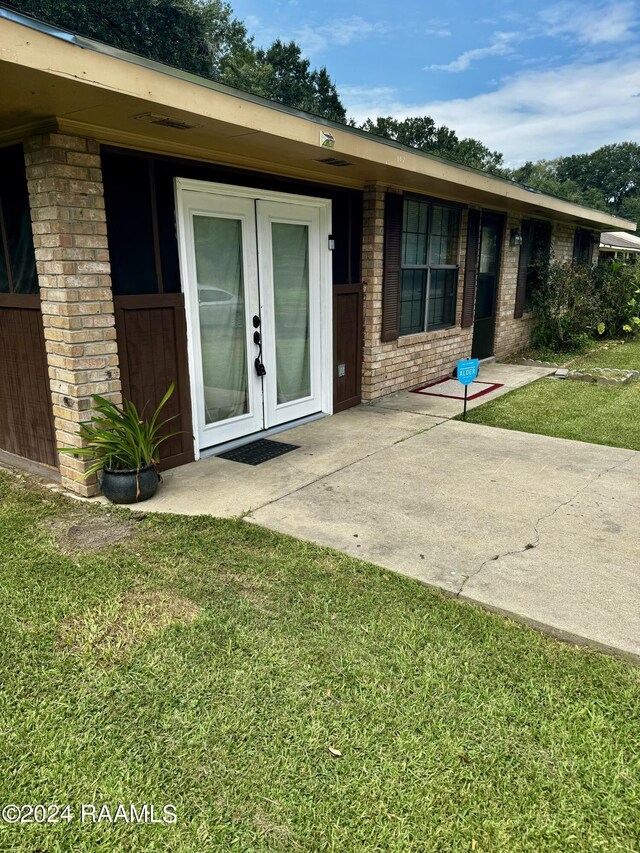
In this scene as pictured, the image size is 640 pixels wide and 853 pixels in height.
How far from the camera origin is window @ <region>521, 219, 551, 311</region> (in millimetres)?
10547

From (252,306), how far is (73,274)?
1818 mm

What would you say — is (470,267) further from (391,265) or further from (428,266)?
(391,265)

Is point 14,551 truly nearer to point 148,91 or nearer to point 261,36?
point 148,91

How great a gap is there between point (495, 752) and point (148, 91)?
344cm

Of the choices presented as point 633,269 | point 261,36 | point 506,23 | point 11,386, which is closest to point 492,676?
point 11,386

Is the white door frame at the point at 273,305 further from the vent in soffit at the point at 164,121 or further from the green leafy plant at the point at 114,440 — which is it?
the green leafy plant at the point at 114,440

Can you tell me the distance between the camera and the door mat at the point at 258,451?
498cm

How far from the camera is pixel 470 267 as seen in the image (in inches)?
330

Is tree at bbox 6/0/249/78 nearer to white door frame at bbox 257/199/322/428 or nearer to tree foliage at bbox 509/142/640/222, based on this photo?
white door frame at bbox 257/199/322/428

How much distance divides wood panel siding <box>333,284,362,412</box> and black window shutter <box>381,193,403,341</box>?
324 millimetres

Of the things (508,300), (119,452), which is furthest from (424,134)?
(119,452)

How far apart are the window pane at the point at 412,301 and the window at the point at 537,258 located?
3.85m

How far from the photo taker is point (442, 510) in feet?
12.9

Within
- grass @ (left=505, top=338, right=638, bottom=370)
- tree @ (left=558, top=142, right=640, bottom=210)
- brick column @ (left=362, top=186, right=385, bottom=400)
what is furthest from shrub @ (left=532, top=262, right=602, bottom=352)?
tree @ (left=558, top=142, right=640, bottom=210)
